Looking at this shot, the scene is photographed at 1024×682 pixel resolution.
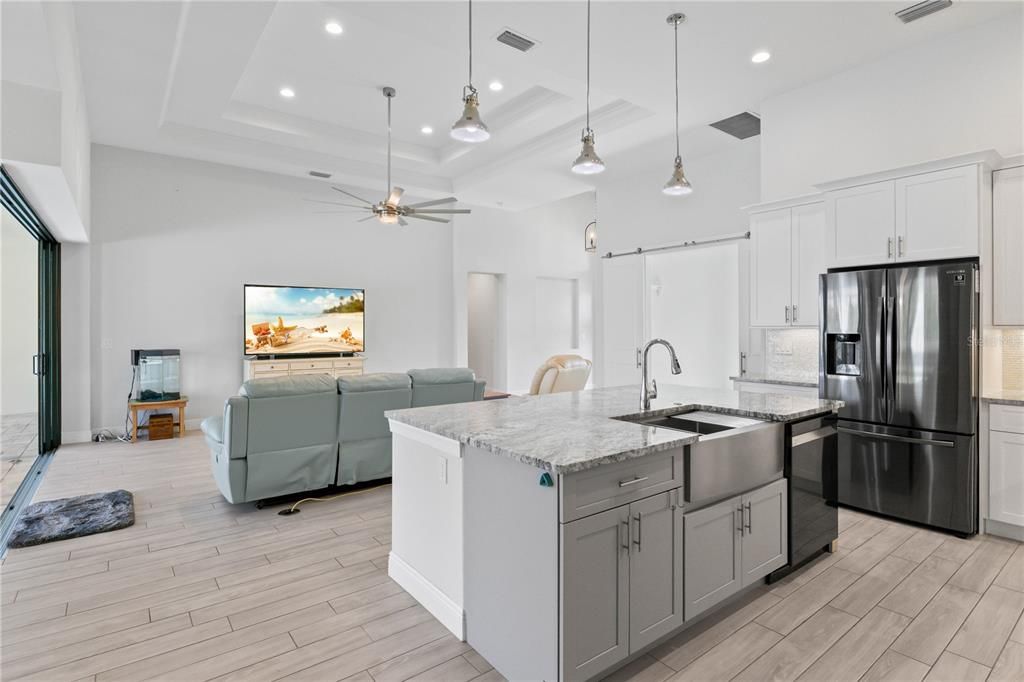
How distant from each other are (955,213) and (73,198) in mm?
5943

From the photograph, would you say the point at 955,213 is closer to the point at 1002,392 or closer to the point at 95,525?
the point at 1002,392

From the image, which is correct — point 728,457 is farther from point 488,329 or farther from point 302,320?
point 488,329

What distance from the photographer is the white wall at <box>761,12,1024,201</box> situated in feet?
11.1

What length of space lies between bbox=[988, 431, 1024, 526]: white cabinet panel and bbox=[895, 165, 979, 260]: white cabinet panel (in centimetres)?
114

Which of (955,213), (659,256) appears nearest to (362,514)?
(955,213)

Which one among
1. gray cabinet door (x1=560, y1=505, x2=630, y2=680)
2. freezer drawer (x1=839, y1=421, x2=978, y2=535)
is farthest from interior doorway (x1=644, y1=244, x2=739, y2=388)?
gray cabinet door (x1=560, y1=505, x2=630, y2=680)

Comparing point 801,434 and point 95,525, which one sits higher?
point 801,434

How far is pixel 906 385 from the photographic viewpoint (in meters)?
3.38

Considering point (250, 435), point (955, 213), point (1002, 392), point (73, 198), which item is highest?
point (73, 198)

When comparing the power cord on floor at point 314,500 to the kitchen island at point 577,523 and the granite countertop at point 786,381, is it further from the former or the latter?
the granite countertop at point 786,381

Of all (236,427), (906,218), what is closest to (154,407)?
A: (236,427)

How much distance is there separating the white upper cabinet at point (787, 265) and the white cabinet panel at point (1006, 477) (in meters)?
1.36

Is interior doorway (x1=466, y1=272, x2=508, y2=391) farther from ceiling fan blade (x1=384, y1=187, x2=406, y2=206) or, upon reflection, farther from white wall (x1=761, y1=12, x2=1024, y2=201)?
white wall (x1=761, y1=12, x2=1024, y2=201)

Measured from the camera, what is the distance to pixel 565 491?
1690mm
